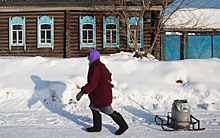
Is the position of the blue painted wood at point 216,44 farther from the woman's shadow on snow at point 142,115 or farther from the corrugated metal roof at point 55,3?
the woman's shadow on snow at point 142,115

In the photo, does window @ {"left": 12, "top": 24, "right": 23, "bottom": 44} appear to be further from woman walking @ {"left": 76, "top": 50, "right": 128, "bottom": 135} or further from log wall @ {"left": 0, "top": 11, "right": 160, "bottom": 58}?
woman walking @ {"left": 76, "top": 50, "right": 128, "bottom": 135}

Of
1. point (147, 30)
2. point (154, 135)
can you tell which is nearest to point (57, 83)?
point (154, 135)

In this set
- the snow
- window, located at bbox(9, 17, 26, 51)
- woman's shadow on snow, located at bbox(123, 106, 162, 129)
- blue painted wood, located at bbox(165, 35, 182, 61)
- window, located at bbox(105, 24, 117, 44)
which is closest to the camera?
the snow

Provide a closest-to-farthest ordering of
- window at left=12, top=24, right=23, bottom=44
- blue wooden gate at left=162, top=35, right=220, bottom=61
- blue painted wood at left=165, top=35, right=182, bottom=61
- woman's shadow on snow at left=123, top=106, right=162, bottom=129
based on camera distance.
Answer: woman's shadow on snow at left=123, top=106, right=162, bottom=129 < window at left=12, top=24, right=23, bottom=44 < blue painted wood at left=165, top=35, right=182, bottom=61 < blue wooden gate at left=162, top=35, right=220, bottom=61

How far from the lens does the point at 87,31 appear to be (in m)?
12.9

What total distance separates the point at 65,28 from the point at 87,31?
1.26m

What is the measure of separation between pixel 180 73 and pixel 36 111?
14.3 feet

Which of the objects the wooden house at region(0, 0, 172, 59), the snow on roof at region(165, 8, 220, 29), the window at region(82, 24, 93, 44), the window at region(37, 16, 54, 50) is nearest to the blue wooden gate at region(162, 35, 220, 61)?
the snow on roof at region(165, 8, 220, 29)

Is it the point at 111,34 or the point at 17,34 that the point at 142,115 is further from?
the point at 17,34

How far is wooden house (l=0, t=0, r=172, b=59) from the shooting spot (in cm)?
1251

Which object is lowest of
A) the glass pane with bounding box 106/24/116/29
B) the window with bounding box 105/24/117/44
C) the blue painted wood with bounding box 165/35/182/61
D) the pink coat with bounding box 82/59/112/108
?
the pink coat with bounding box 82/59/112/108

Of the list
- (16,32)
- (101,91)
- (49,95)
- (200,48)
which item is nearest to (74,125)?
(101,91)

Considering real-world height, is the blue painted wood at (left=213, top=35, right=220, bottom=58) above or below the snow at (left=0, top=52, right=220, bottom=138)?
above

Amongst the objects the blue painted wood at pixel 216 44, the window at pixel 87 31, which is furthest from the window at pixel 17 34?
the blue painted wood at pixel 216 44
